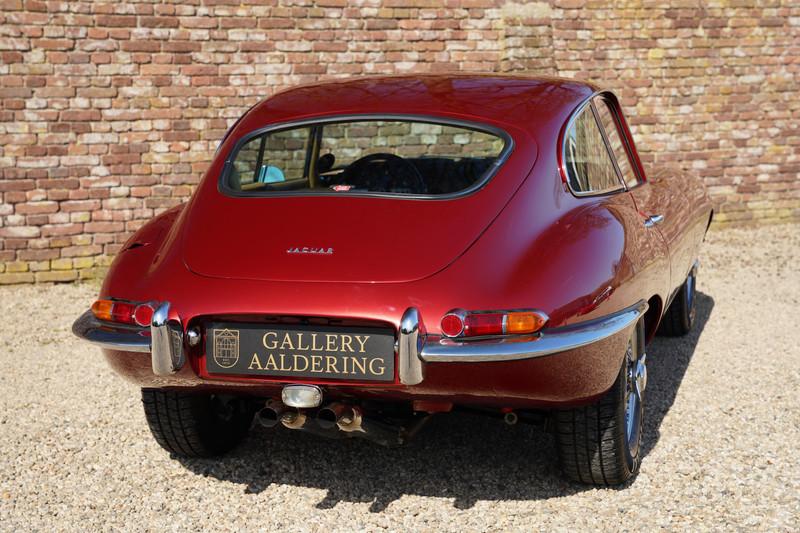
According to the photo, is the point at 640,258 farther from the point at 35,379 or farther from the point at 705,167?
the point at 705,167

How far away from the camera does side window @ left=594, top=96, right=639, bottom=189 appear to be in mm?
4449

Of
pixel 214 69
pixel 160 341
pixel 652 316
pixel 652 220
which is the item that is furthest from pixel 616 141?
pixel 214 69

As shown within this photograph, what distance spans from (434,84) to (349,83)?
40 centimetres

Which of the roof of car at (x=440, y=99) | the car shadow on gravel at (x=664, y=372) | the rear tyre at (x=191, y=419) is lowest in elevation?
the car shadow on gravel at (x=664, y=372)

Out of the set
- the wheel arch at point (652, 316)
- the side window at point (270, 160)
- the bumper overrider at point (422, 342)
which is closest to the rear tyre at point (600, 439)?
the bumper overrider at point (422, 342)

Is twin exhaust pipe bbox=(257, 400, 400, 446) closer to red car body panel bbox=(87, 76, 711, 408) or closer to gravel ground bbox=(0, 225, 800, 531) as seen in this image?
red car body panel bbox=(87, 76, 711, 408)

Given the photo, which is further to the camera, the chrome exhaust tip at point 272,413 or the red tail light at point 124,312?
the chrome exhaust tip at point 272,413

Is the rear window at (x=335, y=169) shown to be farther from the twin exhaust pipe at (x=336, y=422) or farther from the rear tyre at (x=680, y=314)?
the rear tyre at (x=680, y=314)

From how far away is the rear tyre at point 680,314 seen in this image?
234 inches

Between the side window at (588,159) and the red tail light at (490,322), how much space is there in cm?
79

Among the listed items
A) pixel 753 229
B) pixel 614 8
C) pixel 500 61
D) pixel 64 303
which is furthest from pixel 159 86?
pixel 753 229

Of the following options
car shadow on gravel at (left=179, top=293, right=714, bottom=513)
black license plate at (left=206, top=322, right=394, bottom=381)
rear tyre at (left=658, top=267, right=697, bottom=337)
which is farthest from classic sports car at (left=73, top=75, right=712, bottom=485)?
rear tyre at (left=658, top=267, right=697, bottom=337)

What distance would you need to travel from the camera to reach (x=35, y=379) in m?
5.54

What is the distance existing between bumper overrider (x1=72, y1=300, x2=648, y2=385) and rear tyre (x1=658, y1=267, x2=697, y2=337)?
2.63 meters
